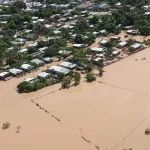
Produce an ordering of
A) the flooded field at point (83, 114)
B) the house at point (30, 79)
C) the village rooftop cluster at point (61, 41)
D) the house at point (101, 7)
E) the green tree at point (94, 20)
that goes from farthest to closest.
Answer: the house at point (101, 7) < the green tree at point (94, 20) < the village rooftop cluster at point (61, 41) < the house at point (30, 79) < the flooded field at point (83, 114)

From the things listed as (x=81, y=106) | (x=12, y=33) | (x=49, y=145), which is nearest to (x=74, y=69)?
(x=81, y=106)

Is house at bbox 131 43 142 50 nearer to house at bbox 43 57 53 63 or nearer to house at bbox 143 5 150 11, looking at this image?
house at bbox 43 57 53 63

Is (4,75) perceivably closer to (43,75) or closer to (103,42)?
(43,75)

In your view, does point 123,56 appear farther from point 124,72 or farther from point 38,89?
point 38,89

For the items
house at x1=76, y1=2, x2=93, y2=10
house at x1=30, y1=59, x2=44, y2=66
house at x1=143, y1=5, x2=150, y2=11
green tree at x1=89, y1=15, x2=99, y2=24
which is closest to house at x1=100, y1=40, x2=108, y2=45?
green tree at x1=89, y1=15, x2=99, y2=24

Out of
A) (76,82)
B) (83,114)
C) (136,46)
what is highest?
(136,46)

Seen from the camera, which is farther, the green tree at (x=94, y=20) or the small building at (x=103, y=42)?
the green tree at (x=94, y=20)

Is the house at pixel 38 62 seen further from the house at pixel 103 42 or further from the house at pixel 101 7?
the house at pixel 101 7

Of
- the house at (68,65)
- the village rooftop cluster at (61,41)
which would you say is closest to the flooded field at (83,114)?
the village rooftop cluster at (61,41)

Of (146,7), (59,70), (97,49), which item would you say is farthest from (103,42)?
(146,7)
